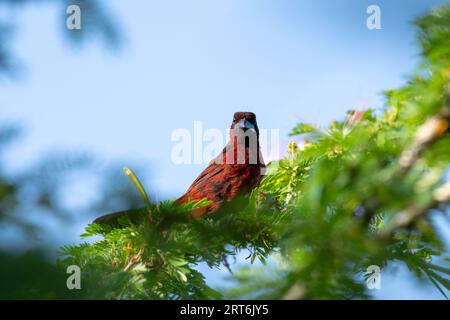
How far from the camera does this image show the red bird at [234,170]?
2.77 metres

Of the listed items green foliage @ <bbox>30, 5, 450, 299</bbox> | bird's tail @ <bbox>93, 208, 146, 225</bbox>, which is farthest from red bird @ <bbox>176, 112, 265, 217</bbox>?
bird's tail @ <bbox>93, 208, 146, 225</bbox>

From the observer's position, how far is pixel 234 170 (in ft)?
9.57

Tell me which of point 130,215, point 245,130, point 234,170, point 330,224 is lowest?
point 330,224

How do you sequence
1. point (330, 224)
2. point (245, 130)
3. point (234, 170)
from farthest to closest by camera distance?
point (245, 130), point (234, 170), point (330, 224)

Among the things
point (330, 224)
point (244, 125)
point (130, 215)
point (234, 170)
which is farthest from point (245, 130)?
point (330, 224)

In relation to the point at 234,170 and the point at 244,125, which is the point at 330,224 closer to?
the point at 234,170

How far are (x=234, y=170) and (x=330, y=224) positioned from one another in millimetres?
2073

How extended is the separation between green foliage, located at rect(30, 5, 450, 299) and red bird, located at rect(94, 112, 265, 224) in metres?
0.70

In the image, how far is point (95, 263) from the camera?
1583mm

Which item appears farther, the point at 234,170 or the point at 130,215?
the point at 234,170

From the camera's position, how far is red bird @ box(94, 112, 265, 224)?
2770 mm
